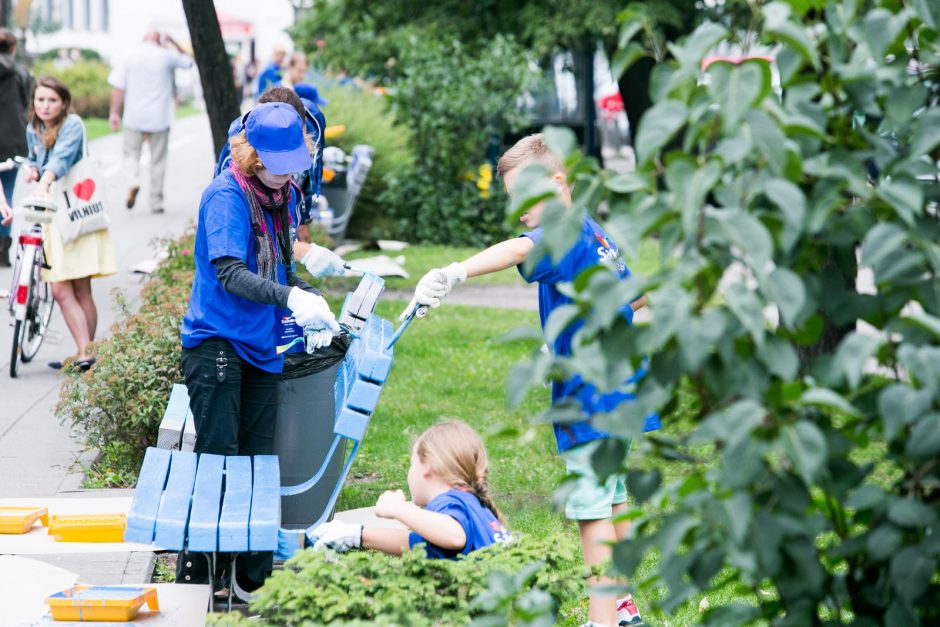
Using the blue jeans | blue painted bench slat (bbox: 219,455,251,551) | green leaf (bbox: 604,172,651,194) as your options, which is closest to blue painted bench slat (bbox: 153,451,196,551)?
blue painted bench slat (bbox: 219,455,251,551)

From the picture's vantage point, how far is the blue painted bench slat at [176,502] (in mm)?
3365

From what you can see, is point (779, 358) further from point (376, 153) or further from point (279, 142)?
point (376, 153)

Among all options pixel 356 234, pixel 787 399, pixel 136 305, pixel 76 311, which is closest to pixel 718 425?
pixel 787 399

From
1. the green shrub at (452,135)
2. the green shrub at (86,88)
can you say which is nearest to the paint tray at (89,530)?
the green shrub at (452,135)

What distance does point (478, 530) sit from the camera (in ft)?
11.3

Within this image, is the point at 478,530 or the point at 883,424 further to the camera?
the point at 478,530

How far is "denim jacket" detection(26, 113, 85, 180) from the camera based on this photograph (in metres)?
7.35

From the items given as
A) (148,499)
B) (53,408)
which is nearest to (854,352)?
(148,499)

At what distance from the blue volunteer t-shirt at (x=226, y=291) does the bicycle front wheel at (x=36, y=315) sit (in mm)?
3931

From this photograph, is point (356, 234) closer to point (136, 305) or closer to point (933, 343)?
point (136, 305)

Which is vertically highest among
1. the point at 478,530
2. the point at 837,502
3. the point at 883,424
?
the point at 883,424

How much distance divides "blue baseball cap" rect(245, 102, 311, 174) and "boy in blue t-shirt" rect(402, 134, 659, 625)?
59cm

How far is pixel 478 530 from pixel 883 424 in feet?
5.71

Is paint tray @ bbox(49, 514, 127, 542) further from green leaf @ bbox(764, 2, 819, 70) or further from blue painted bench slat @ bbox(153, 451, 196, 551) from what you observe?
green leaf @ bbox(764, 2, 819, 70)
